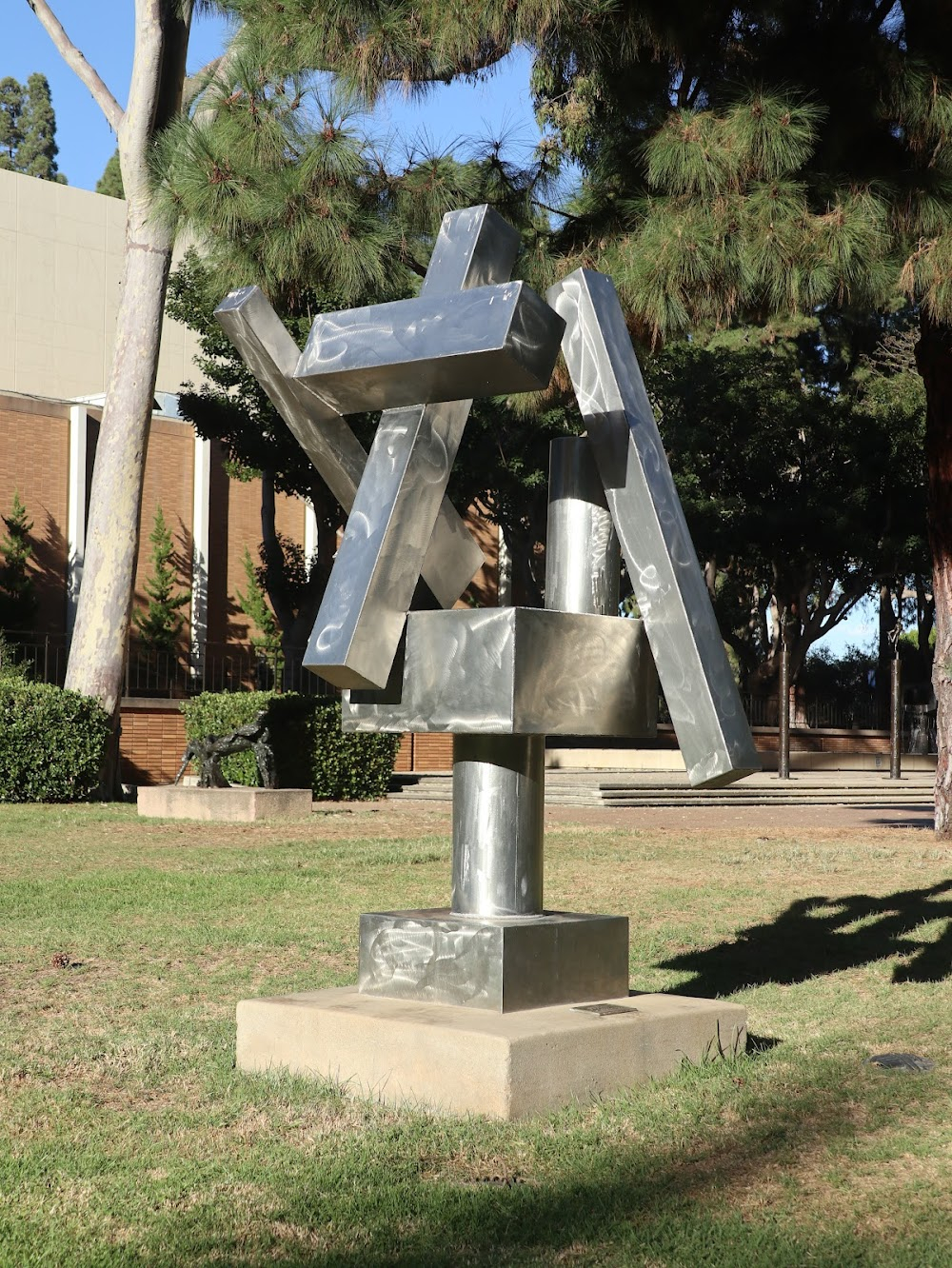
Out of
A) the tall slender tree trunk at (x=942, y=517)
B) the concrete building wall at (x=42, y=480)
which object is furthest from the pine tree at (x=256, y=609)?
the tall slender tree trunk at (x=942, y=517)

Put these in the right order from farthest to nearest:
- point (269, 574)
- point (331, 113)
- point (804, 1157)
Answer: point (269, 574) → point (331, 113) → point (804, 1157)

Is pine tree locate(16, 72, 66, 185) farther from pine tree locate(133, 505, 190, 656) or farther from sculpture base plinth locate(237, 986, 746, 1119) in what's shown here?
sculpture base plinth locate(237, 986, 746, 1119)

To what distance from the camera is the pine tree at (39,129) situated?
202ft

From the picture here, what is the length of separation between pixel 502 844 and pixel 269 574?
2170cm

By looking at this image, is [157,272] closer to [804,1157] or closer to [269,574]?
[269,574]

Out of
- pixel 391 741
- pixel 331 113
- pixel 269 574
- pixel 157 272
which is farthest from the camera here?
pixel 269 574

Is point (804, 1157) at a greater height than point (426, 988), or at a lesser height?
lesser

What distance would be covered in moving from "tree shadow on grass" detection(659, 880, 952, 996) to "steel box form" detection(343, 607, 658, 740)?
1919 millimetres

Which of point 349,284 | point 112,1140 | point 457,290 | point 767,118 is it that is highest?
point 767,118

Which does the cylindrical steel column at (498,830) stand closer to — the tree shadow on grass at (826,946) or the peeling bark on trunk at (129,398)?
the tree shadow on grass at (826,946)

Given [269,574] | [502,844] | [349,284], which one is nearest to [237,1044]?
[502,844]

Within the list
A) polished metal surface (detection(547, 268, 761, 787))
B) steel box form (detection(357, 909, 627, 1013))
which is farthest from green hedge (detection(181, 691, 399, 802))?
polished metal surface (detection(547, 268, 761, 787))

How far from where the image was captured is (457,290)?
14.8 ft

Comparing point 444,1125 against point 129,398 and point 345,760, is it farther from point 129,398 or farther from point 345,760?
point 345,760
